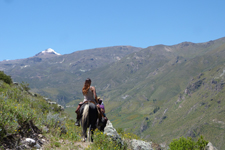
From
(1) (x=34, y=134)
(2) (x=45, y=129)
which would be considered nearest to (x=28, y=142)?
(1) (x=34, y=134)

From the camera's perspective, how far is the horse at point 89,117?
1229 cm

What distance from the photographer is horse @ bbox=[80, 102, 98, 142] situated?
40.3 ft

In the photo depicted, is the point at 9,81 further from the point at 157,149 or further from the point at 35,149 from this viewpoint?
the point at 35,149

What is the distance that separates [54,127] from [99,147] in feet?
10.9

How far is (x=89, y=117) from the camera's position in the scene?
12.5 meters

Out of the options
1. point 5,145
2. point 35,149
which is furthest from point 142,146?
point 5,145

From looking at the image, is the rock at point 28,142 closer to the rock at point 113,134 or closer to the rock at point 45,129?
the rock at point 45,129

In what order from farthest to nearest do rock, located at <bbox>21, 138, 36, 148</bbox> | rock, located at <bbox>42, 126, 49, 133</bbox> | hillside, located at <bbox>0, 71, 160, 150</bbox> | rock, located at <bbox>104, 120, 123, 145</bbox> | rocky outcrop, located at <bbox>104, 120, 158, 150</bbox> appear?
rocky outcrop, located at <bbox>104, 120, 158, 150</bbox>, rock, located at <bbox>104, 120, 123, 145</bbox>, rock, located at <bbox>42, 126, 49, 133</bbox>, rock, located at <bbox>21, 138, 36, 148</bbox>, hillside, located at <bbox>0, 71, 160, 150</bbox>

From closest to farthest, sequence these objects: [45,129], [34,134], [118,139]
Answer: [34,134], [45,129], [118,139]

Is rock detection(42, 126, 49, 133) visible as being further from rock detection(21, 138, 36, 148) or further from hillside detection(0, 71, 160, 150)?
rock detection(21, 138, 36, 148)

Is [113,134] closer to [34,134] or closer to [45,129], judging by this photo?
[45,129]

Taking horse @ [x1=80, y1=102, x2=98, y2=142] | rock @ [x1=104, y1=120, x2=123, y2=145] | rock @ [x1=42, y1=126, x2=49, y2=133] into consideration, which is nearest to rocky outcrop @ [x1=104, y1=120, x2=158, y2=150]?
rock @ [x1=104, y1=120, x2=123, y2=145]

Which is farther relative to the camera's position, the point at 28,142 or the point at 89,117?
the point at 89,117

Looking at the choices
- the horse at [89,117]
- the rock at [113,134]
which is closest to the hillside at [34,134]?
the rock at [113,134]
